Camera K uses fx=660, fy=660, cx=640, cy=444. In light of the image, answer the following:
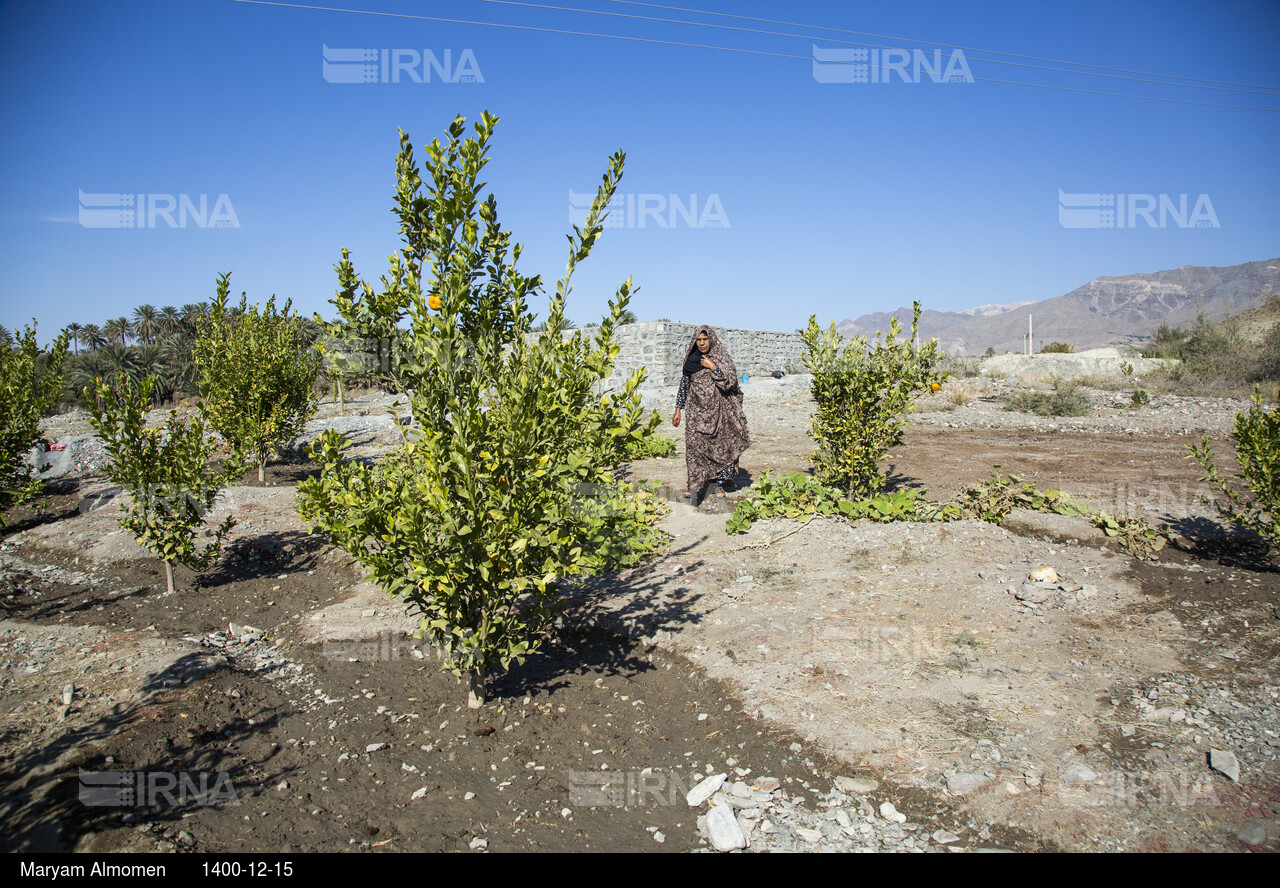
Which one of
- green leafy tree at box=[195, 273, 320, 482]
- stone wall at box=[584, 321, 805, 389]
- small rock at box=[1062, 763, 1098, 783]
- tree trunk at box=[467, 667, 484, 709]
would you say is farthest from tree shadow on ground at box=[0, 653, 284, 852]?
stone wall at box=[584, 321, 805, 389]

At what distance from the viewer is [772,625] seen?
452 centimetres

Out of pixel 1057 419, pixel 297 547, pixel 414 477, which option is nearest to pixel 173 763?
pixel 414 477

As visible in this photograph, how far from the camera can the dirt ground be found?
2613 millimetres

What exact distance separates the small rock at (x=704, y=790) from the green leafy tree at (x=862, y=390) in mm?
4387

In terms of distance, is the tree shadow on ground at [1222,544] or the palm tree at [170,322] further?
the palm tree at [170,322]

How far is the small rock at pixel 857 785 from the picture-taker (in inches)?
113

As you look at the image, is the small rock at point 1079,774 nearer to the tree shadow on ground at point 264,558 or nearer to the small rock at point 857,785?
the small rock at point 857,785

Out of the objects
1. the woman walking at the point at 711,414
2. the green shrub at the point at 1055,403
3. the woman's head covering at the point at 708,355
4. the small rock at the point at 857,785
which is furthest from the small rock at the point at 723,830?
the green shrub at the point at 1055,403

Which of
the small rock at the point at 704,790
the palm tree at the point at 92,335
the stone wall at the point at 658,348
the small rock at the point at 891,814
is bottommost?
the small rock at the point at 891,814

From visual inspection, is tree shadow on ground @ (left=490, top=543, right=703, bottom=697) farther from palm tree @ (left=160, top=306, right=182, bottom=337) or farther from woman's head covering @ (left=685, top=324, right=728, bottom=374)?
palm tree @ (left=160, top=306, right=182, bottom=337)

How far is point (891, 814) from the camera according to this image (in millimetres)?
2701

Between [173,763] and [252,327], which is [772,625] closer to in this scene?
[173,763]

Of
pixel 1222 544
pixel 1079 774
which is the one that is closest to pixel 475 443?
pixel 1079 774
